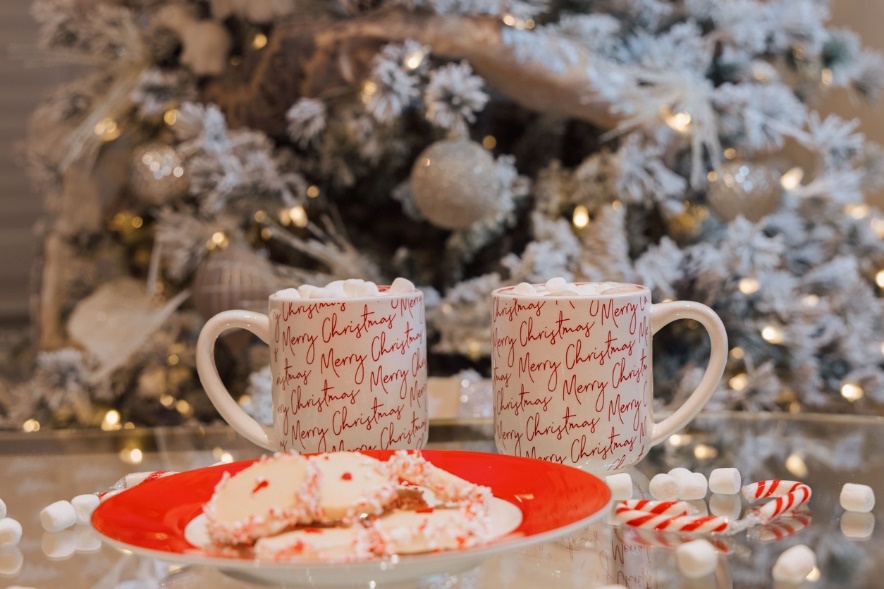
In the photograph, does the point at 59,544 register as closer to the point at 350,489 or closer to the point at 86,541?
the point at 86,541

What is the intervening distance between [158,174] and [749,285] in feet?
2.88

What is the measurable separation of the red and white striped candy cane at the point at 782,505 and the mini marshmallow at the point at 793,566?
78mm

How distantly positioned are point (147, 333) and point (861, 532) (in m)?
1.15

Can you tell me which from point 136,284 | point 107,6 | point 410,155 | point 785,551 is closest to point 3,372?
point 136,284

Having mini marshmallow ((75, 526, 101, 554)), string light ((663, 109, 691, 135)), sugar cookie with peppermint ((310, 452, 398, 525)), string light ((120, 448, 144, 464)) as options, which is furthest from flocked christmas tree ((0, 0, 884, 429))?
sugar cookie with peppermint ((310, 452, 398, 525))

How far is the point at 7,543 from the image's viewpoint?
1.77 feet

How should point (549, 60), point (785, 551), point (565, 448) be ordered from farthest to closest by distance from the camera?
point (549, 60) < point (565, 448) < point (785, 551)

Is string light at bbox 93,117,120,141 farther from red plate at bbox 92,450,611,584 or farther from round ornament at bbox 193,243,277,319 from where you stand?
red plate at bbox 92,450,611,584

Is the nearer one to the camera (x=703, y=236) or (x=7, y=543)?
(x=7, y=543)

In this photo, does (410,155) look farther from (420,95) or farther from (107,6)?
(107,6)

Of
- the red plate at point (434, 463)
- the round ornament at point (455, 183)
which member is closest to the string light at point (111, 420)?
the round ornament at point (455, 183)

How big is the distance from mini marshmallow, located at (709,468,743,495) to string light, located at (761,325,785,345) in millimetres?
736

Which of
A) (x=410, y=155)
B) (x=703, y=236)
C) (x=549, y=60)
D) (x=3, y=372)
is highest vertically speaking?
(x=549, y=60)

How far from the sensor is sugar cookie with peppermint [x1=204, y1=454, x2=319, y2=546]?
440 millimetres
